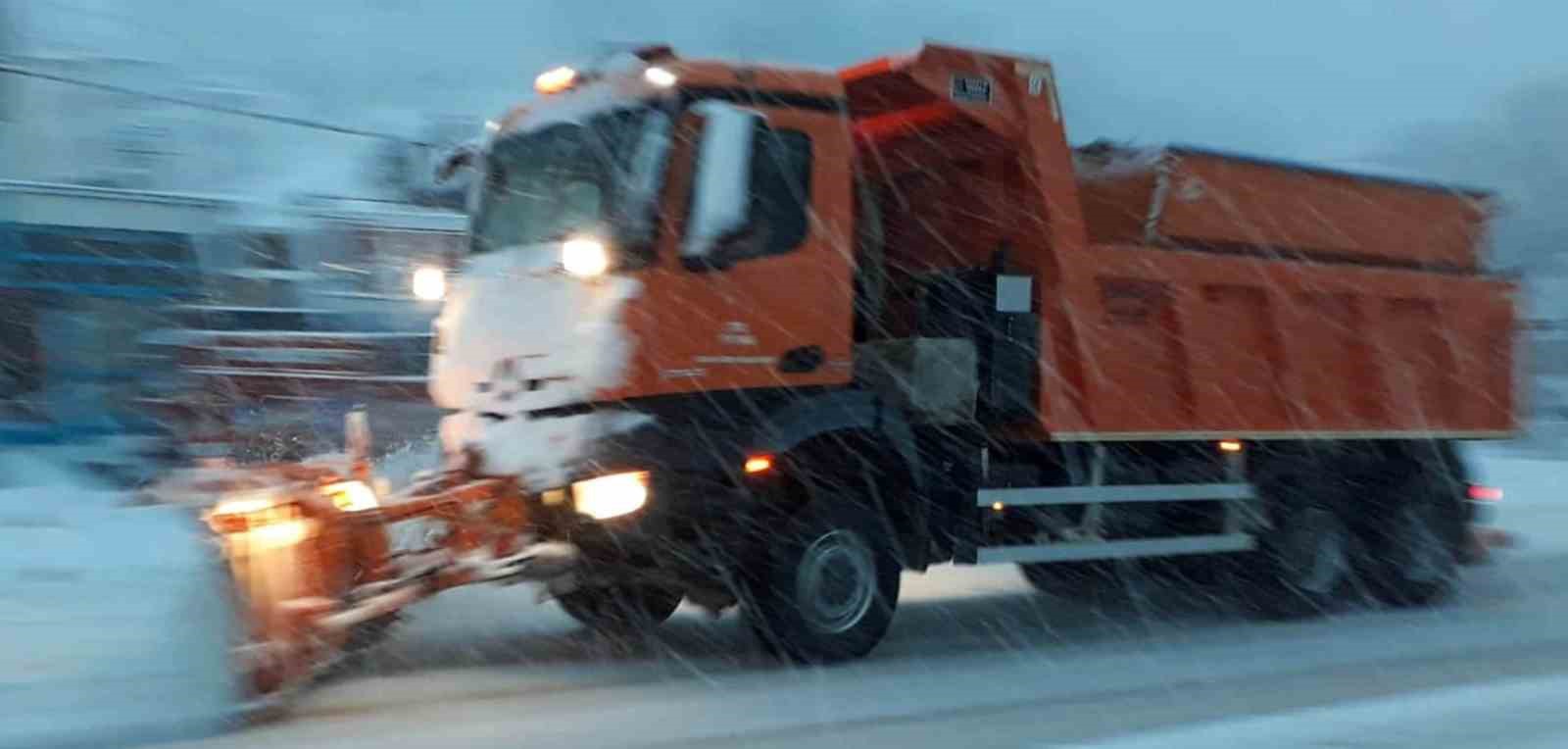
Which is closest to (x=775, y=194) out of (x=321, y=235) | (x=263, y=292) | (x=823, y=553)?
(x=823, y=553)

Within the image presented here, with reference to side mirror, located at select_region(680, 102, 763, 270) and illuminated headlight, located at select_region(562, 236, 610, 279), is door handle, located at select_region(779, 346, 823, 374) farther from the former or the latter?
illuminated headlight, located at select_region(562, 236, 610, 279)

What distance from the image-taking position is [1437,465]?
1168 centimetres

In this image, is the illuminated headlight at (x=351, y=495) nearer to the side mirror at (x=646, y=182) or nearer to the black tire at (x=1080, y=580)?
the side mirror at (x=646, y=182)

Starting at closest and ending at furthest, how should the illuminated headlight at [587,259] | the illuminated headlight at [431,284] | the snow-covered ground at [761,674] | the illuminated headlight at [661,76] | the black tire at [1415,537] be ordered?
the snow-covered ground at [761,674] < the illuminated headlight at [587,259] < the illuminated headlight at [661,76] < the illuminated headlight at [431,284] < the black tire at [1415,537]

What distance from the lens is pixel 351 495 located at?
7.93 meters

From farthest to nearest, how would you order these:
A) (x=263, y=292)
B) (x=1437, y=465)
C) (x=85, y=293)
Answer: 1. (x=263, y=292)
2. (x=85, y=293)
3. (x=1437, y=465)

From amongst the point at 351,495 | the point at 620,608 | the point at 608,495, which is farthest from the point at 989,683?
the point at 351,495

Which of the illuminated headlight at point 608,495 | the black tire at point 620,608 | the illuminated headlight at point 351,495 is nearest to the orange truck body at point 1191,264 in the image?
the black tire at point 620,608

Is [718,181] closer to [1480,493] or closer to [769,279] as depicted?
[769,279]

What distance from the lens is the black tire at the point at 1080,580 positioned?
10867 mm

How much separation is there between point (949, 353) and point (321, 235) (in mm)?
14747

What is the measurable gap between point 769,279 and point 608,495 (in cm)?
135

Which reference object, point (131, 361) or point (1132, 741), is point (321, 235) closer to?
point (131, 361)

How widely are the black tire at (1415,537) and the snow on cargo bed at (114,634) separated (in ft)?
25.0
